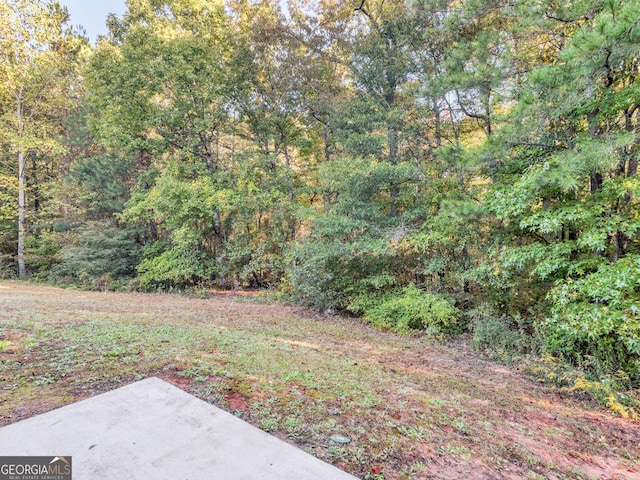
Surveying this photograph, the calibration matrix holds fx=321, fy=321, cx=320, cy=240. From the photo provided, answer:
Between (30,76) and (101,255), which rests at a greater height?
(30,76)

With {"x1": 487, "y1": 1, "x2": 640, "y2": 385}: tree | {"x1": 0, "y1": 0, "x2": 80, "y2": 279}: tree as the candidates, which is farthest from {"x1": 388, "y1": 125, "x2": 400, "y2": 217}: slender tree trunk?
{"x1": 0, "y1": 0, "x2": 80, "y2": 279}: tree

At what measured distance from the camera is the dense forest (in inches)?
162

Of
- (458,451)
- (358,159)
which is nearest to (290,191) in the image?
(358,159)

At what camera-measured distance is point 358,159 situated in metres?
7.30

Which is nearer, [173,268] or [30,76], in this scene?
[173,268]

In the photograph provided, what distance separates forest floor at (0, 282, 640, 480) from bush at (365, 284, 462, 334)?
3.64ft

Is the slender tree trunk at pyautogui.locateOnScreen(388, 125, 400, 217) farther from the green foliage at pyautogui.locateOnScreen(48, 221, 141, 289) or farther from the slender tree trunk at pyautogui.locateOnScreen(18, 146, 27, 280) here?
the slender tree trunk at pyautogui.locateOnScreen(18, 146, 27, 280)

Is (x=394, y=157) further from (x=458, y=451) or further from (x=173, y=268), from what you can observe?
(x=173, y=268)

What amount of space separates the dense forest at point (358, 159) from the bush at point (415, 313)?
0.04 metres

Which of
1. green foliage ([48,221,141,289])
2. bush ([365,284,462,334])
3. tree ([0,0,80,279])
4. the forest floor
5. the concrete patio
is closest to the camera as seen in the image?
the concrete patio

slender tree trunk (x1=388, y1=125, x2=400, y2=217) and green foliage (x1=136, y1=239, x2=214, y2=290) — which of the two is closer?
slender tree trunk (x1=388, y1=125, x2=400, y2=217)

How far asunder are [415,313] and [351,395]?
391 cm

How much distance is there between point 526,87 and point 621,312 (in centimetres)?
305

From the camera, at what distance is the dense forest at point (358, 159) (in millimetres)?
4117
